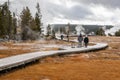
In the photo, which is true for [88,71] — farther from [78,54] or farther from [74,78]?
[78,54]

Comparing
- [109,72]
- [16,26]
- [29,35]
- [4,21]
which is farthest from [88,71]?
[16,26]

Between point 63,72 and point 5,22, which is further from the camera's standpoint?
point 5,22

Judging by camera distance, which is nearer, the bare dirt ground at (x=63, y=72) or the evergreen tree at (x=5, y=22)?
the bare dirt ground at (x=63, y=72)

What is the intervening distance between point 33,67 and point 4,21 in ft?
252

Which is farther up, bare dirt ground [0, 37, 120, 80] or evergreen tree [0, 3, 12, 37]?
evergreen tree [0, 3, 12, 37]

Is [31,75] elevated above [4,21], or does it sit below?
below

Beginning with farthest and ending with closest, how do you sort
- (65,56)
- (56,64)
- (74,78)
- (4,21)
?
(4,21) → (65,56) → (56,64) → (74,78)

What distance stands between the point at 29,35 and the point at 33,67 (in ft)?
224

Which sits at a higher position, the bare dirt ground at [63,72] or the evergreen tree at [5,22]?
the evergreen tree at [5,22]

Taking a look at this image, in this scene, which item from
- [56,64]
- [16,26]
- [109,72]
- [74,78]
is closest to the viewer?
[74,78]

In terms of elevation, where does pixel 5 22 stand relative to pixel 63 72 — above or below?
above

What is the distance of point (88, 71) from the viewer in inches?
1097

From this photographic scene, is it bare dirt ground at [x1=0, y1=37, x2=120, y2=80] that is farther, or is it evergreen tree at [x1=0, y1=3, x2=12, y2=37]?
evergreen tree at [x1=0, y1=3, x2=12, y2=37]

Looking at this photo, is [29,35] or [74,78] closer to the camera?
[74,78]
